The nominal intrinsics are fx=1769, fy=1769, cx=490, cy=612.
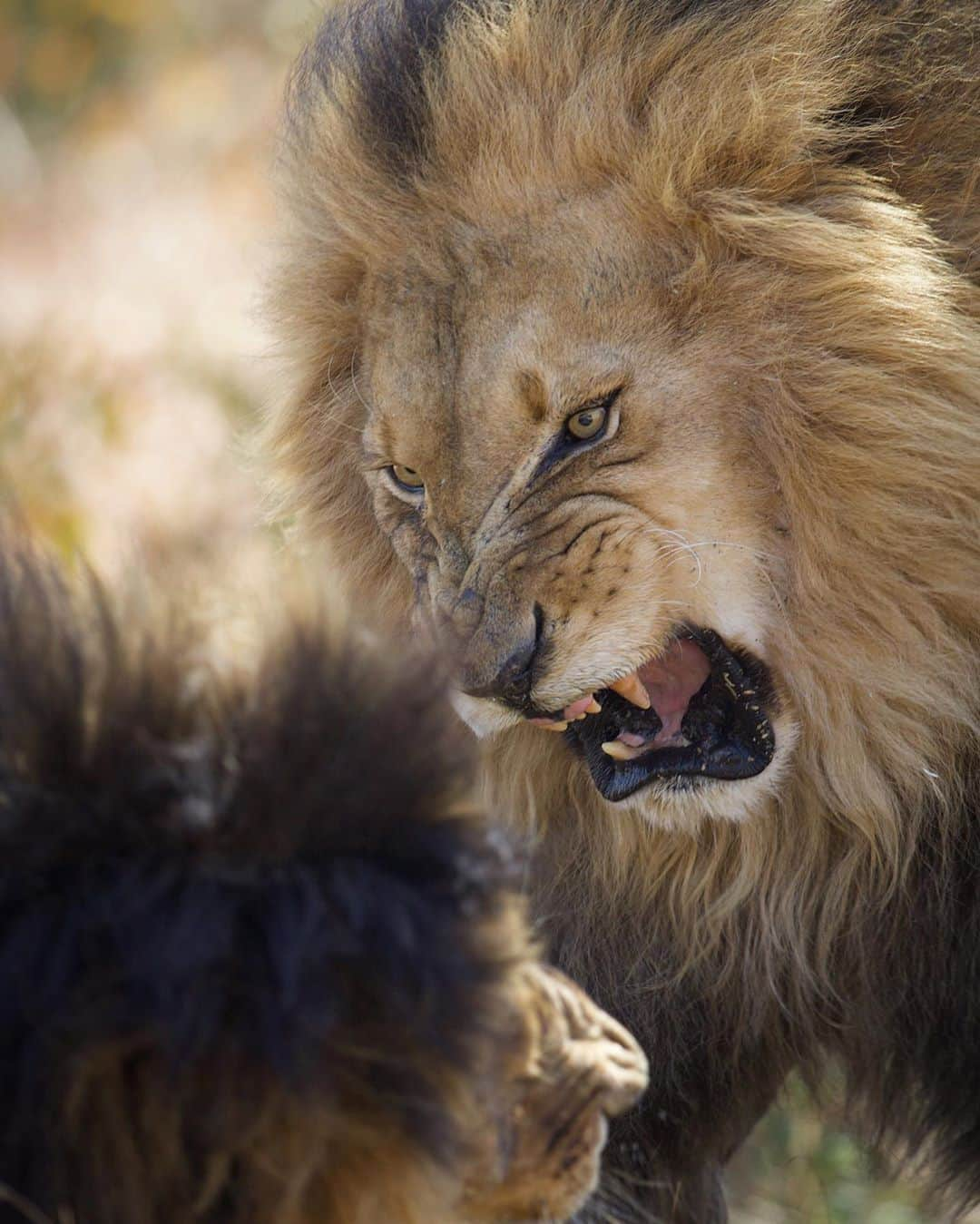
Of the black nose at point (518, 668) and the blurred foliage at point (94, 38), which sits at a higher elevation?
the black nose at point (518, 668)

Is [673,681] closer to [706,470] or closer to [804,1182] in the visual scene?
[706,470]

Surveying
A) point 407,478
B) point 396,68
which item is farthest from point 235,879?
point 396,68

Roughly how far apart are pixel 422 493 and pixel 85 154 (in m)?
8.32

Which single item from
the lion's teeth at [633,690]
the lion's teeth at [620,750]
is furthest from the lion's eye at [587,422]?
the lion's teeth at [620,750]

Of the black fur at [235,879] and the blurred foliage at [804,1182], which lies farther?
the blurred foliage at [804,1182]

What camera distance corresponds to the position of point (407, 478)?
9.80 feet

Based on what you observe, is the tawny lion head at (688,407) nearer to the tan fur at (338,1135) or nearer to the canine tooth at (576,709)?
the canine tooth at (576,709)

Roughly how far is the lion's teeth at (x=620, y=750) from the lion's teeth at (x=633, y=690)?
0.07m

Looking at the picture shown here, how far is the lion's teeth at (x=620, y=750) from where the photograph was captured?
280 cm

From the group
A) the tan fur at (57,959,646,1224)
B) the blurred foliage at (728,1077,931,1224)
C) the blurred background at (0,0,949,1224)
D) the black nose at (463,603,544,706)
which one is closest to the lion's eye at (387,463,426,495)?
the blurred background at (0,0,949,1224)

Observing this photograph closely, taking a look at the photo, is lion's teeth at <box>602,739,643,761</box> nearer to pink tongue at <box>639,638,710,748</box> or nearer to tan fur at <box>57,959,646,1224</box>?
pink tongue at <box>639,638,710,748</box>

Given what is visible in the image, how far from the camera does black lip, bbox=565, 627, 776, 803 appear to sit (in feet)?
8.99

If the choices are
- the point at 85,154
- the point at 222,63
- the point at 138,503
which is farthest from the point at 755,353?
the point at 222,63

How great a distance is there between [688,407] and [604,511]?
198 millimetres
